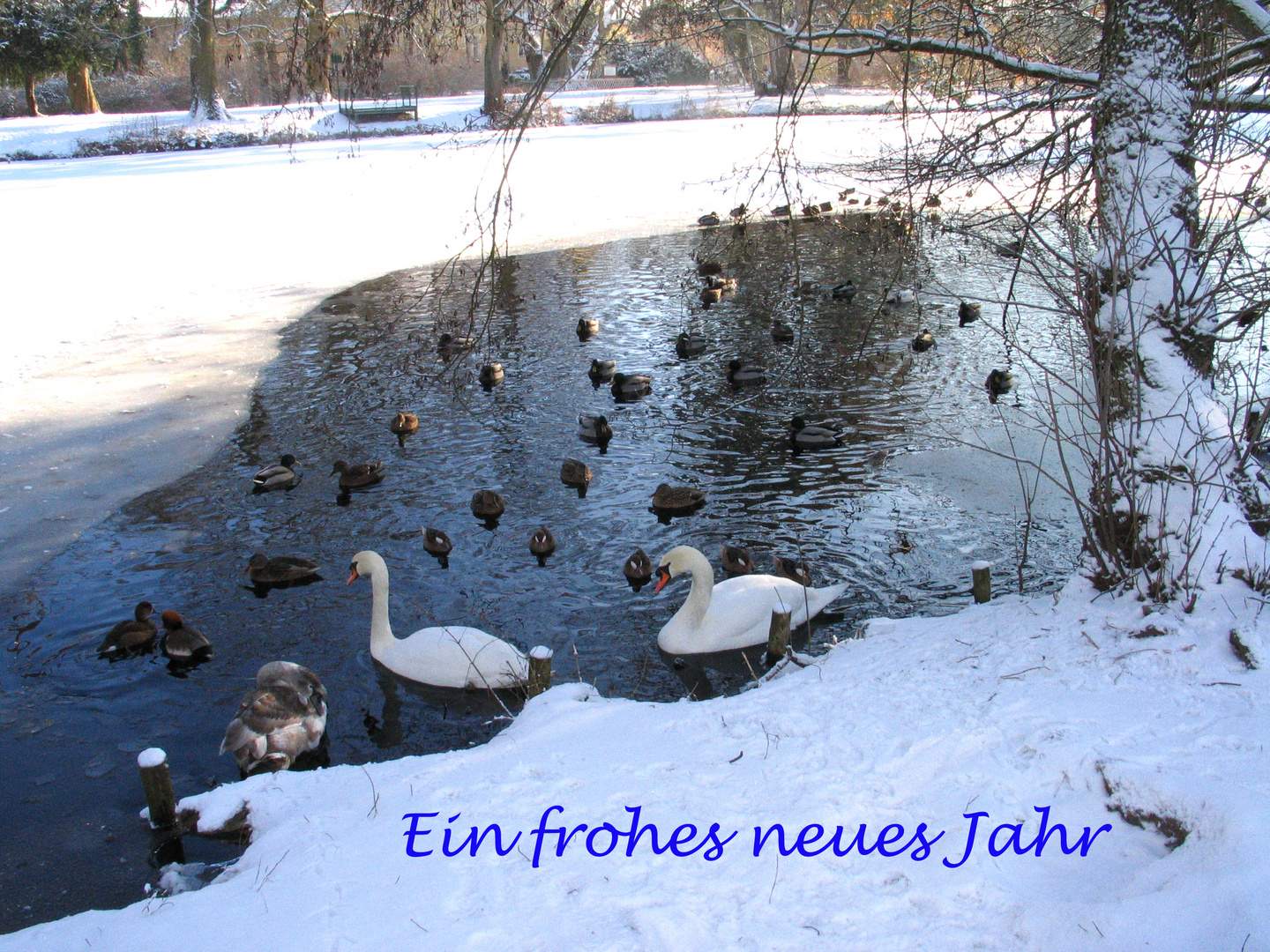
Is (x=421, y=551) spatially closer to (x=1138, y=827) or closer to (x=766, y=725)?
(x=766, y=725)

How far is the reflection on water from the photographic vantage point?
5.37 meters

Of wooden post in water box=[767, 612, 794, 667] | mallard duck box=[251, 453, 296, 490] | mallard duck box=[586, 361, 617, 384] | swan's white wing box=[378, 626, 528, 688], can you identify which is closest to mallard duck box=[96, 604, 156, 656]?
swan's white wing box=[378, 626, 528, 688]

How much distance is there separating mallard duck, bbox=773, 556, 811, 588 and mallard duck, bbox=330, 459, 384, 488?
3918 millimetres

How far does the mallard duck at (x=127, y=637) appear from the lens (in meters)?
6.07

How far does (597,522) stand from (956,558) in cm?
293

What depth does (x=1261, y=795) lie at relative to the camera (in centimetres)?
326

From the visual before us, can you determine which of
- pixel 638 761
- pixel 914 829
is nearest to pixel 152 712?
pixel 638 761

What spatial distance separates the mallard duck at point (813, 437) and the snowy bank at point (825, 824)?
457cm

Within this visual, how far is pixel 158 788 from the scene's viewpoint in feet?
14.8

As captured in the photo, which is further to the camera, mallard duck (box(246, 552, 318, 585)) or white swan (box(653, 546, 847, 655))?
mallard duck (box(246, 552, 318, 585))

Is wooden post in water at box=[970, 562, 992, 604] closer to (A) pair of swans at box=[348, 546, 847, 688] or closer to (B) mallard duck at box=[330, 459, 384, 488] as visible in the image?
(A) pair of swans at box=[348, 546, 847, 688]

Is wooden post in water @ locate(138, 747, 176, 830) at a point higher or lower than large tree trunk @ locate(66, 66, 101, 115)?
lower

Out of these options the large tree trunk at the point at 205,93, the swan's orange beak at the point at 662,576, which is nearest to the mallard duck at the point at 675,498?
the swan's orange beak at the point at 662,576

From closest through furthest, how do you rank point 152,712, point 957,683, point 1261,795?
point 1261,795 < point 957,683 < point 152,712
